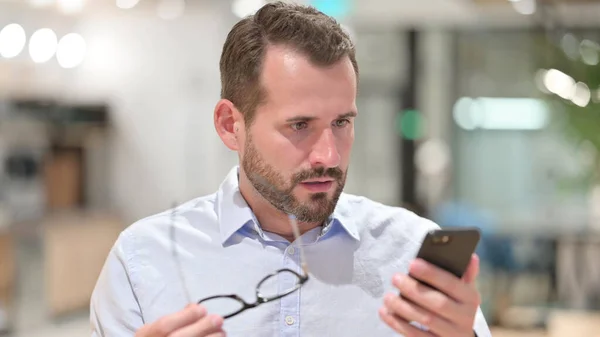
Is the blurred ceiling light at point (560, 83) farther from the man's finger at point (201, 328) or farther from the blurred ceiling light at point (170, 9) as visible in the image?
the man's finger at point (201, 328)

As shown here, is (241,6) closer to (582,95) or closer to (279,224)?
(582,95)

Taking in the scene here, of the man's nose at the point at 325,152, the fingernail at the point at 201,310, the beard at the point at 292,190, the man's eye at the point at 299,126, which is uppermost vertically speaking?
the man's eye at the point at 299,126

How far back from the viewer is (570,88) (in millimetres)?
4547

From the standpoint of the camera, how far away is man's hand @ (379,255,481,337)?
106 centimetres

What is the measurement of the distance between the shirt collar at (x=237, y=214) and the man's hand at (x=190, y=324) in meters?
0.36

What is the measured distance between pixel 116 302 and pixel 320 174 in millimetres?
440

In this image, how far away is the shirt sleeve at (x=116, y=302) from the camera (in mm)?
1369

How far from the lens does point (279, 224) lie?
1.46m

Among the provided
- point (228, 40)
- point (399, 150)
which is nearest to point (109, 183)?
point (399, 150)

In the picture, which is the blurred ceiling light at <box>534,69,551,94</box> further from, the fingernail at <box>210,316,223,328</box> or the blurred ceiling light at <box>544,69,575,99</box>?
the fingernail at <box>210,316,223,328</box>

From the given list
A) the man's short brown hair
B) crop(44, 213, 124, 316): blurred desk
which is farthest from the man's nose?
crop(44, 213, 124, 316): blurred desk

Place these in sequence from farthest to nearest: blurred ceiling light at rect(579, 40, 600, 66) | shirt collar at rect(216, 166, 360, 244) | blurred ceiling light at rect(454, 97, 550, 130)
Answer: blurred ceiling light at rect(454, 97, 550, 130) < blurred ceiling light at rect(579, 40, 600, 66) < shirt collar at rect(216, 166, 360, 244)

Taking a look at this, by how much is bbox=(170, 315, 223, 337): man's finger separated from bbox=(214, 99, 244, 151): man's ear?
483 mm

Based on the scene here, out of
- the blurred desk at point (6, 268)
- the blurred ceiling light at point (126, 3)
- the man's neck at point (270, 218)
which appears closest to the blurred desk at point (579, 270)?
the blurred ceiling light at point (126, 3)
